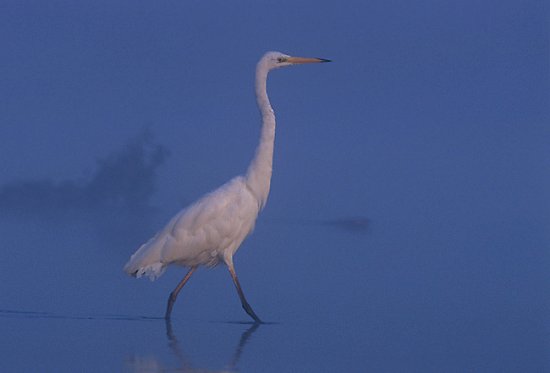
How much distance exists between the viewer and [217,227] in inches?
434

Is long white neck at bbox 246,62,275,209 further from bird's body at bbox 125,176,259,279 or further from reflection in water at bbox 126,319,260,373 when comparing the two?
reflection in water at bbox 126,319,260,373

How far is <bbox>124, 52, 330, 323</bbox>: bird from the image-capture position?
10992mm

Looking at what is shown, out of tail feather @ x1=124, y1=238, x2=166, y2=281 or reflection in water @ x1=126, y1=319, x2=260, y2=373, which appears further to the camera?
tail feather @ x1=124, y1=238, x2=166, y2=281

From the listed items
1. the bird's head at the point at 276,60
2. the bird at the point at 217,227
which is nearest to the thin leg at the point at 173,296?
the bird at the point at 217,227

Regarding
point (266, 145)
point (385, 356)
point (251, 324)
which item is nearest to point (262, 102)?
point (266, 145)

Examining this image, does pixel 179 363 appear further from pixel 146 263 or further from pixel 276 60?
pixel 276 60

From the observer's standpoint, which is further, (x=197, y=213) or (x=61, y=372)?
(x=197, y=213)

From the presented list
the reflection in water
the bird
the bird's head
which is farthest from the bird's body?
the reflection in water

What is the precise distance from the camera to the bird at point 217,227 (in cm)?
1099

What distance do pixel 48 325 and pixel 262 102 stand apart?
11.0ft

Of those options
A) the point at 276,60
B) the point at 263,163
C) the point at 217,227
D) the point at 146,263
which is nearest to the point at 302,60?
the point at 276,60

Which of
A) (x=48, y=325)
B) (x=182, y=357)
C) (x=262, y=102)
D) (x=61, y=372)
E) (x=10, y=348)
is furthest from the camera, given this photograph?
(x=262, y=102)

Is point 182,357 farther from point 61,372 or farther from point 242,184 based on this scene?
point 242,184

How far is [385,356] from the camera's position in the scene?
822cm
